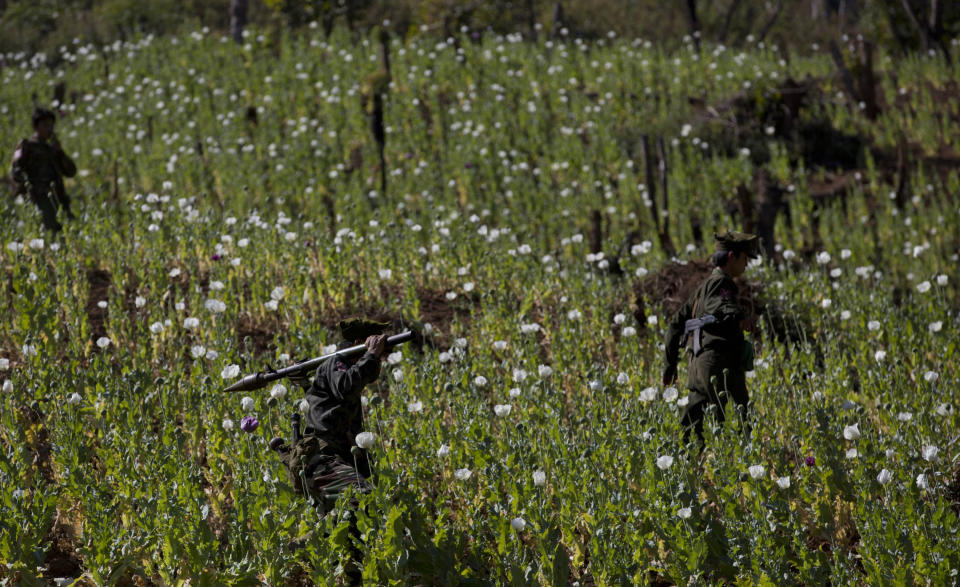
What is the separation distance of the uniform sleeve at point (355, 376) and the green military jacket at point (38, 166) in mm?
6505

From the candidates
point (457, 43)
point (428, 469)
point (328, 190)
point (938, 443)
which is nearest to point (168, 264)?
point (328, 190)

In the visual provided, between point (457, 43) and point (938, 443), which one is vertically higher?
point (938, 443)

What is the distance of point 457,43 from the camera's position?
20531 millimetres

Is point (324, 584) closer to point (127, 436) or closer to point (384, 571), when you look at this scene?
point (384, 571)

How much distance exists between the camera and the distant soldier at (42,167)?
10.3 m

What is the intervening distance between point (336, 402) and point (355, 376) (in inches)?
11.2

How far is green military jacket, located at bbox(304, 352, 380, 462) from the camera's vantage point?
532cm

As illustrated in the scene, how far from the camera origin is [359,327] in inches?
220

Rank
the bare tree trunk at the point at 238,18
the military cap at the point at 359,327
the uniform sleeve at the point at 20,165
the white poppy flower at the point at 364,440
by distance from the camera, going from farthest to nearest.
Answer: the bare tree trunk at the point at 238,18 → the uniform sleeve at the point at 20,165 → the military cap at the point at 359,327 → the white poppy flower at the point at 364,440

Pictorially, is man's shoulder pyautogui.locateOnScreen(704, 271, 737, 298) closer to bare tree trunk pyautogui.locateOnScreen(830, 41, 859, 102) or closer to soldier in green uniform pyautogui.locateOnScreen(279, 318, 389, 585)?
soldier in green uniform pyautogui.locateOnScreen(279, 318, 389, 585)

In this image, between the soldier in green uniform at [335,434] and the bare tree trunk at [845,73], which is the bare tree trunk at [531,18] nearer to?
the bare tree trunk at [845,73]

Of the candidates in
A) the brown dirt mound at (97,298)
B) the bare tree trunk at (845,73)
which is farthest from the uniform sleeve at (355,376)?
the bare tree trunk at (845,73)

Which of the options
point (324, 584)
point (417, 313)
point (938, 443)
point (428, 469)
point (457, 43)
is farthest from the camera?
point (457, 43)

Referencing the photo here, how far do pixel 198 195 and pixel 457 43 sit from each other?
345 inches
